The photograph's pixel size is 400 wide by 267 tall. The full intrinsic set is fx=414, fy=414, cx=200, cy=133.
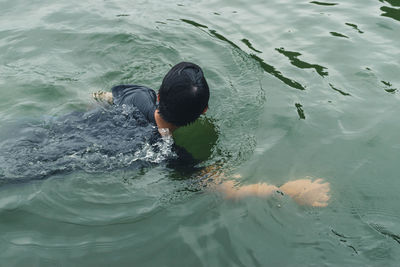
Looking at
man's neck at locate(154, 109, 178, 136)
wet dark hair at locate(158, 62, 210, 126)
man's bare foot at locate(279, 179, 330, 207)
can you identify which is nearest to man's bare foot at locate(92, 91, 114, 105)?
man's neck at locate(154, 109, 178, 136)

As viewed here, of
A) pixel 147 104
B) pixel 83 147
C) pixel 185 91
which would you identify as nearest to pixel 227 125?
pixel 147 104

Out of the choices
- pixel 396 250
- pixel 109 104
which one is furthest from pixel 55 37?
pixel 396 250

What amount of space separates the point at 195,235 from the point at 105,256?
752 millimetres

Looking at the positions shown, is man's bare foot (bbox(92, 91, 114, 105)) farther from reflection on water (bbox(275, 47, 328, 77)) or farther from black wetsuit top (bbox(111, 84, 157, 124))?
reflection on water (bbox(275, 47, 328, 77))

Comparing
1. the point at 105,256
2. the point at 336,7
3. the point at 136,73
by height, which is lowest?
the point at 105,256

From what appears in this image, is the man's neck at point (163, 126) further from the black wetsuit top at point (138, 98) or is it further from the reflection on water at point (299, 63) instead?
the reflection on water at point (299, 63)

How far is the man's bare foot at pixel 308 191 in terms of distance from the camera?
378 cm

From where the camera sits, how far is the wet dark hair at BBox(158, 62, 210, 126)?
352 centimetres

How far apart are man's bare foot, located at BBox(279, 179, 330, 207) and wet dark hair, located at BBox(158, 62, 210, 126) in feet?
3.76

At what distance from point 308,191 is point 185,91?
4.89 feet

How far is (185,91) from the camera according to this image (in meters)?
3.53

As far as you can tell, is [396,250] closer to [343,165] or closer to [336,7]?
[343,165]

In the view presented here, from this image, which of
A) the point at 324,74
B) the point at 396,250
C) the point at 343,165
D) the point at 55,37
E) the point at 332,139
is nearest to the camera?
the point at 396,250

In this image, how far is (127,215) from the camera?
3.70 meters
